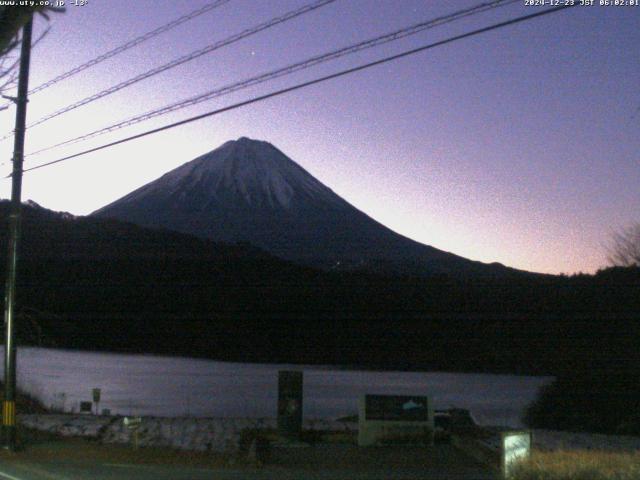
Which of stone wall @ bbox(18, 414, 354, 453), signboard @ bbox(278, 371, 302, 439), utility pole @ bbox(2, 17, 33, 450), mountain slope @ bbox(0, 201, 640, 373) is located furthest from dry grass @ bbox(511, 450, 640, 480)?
mountain slope @ bbox(0, 201, 640, 373)

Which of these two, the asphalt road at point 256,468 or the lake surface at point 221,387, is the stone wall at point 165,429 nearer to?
the asphalt road at point 256,468

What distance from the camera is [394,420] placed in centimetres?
1998

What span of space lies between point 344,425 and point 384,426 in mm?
5028

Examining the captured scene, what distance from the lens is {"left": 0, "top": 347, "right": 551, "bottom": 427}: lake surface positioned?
36.6 metres

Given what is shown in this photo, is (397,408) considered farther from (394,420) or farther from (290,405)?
(290,405)

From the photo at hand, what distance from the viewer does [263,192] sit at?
11838 centimetres

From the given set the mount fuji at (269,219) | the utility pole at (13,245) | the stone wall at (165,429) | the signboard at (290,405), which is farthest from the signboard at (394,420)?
the mount fuji at (269,219)

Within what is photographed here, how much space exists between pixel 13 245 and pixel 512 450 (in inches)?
416

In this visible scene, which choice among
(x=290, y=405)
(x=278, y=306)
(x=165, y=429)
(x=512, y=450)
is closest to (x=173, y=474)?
(x=512, y=450)

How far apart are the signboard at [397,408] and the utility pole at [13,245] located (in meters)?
7.74

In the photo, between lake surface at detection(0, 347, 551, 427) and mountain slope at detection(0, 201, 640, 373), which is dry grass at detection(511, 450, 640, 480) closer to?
lake surface at detection(0, 347, 551, 427)

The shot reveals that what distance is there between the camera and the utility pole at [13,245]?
16734 mm

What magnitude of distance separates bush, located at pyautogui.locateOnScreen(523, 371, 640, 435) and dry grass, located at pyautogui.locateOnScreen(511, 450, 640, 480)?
2162 cm

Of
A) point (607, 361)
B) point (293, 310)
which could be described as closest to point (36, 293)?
point (293, 310)
